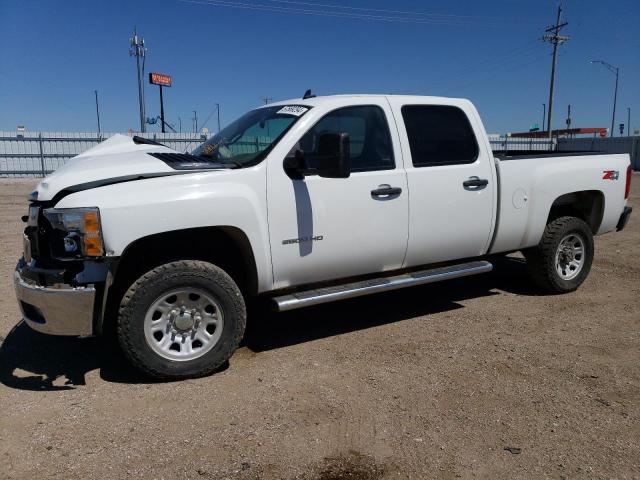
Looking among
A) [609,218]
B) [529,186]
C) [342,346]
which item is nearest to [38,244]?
[342,346]

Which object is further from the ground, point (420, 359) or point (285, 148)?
point (285, 148)

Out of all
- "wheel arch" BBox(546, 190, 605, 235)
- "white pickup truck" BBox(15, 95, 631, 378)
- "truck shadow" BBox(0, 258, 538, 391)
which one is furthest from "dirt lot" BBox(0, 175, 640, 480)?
"wheel arch" BBox(546, 190, 605, 235)

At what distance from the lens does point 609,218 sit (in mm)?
6109

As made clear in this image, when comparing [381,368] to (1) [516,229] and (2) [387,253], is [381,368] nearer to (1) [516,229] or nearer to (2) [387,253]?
(2) [387,253]

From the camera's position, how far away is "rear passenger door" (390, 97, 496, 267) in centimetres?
464

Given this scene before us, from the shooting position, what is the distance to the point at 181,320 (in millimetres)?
3783

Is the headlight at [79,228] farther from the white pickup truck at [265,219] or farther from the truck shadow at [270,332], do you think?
the truck shadow at [270,332]

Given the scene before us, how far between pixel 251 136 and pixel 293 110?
41 cm

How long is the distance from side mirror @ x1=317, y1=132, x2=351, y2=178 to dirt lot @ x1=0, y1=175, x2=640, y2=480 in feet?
4.85

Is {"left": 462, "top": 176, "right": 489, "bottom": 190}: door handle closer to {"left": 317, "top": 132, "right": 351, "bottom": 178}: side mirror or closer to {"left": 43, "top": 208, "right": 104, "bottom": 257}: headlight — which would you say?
{"left": 317, "top": 132, "right": 351, "bottom": 178}: side mirror

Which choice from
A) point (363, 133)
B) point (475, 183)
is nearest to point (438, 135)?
point (475, 183)

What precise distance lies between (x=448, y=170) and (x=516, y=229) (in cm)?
109

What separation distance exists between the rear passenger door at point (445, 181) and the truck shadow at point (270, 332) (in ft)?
2.71

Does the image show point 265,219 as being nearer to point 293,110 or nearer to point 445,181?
point 293,110
